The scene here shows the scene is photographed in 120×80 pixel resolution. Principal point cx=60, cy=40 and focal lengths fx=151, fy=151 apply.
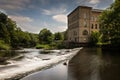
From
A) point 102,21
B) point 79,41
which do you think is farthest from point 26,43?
point 102,21

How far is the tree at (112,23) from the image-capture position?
31.3 metres

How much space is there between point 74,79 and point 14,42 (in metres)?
55.9

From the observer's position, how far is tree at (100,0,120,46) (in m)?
31.3

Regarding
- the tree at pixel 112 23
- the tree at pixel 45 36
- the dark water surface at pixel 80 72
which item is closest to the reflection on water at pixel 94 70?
the dark water surface at pixel 80 72

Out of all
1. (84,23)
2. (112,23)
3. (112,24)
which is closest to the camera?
(112,23)

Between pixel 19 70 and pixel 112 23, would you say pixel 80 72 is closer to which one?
pixel 19 70

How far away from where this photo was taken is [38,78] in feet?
30.5

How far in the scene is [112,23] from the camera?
109 feet

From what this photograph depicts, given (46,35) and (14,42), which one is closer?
(14,42)

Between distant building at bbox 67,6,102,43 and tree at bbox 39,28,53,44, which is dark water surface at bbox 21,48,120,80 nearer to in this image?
distant building at bbox 67,6,102,43

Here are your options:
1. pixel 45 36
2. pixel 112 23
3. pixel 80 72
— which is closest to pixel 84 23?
pixel 45 36

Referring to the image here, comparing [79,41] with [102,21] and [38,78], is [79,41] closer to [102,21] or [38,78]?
[102,21]

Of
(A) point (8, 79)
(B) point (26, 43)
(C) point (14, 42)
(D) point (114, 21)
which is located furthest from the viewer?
(B) point (26, 43)

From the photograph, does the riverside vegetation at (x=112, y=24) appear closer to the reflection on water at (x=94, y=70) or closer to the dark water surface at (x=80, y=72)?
the reflection on water at (x=94, y=70)
